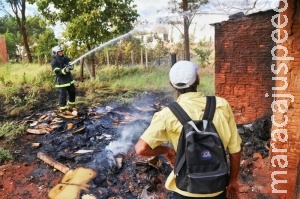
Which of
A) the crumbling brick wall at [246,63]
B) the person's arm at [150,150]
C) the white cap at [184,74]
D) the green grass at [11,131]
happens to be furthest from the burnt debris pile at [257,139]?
the green grass at [11,131]

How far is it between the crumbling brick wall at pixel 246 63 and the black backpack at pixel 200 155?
4.48 metres

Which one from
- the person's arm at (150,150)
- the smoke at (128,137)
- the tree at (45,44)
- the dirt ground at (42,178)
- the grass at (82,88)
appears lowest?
the dirt ground at (42,178)

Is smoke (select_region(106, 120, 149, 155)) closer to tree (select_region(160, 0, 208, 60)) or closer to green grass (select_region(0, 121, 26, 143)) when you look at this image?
green grass (select_region(0, 121, 26, 143))

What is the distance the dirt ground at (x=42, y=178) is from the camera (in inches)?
159

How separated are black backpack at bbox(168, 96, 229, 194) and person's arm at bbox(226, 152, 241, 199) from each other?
0.81 ft

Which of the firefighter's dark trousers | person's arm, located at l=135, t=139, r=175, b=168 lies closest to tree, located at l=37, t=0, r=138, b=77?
the firefighter's dark trousers

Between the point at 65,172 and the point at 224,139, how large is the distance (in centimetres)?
335

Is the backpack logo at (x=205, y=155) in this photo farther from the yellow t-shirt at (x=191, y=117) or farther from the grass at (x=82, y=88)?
the grass at (x=82, y=88)

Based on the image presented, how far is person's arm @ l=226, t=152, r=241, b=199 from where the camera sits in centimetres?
213

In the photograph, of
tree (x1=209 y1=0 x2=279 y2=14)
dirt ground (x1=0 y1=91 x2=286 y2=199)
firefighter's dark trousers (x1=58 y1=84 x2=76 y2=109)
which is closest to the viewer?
dirt ground (x1=0 y1=91 x2=286 y2=199)

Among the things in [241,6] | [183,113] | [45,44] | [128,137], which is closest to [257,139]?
[128,137]

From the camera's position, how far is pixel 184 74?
6.37ft

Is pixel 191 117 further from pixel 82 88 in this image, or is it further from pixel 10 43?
pixel 10 43

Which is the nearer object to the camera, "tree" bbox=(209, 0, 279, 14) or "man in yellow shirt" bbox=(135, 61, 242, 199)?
"man in yellow shirt" bbox=(135, 61, 242, 199)
